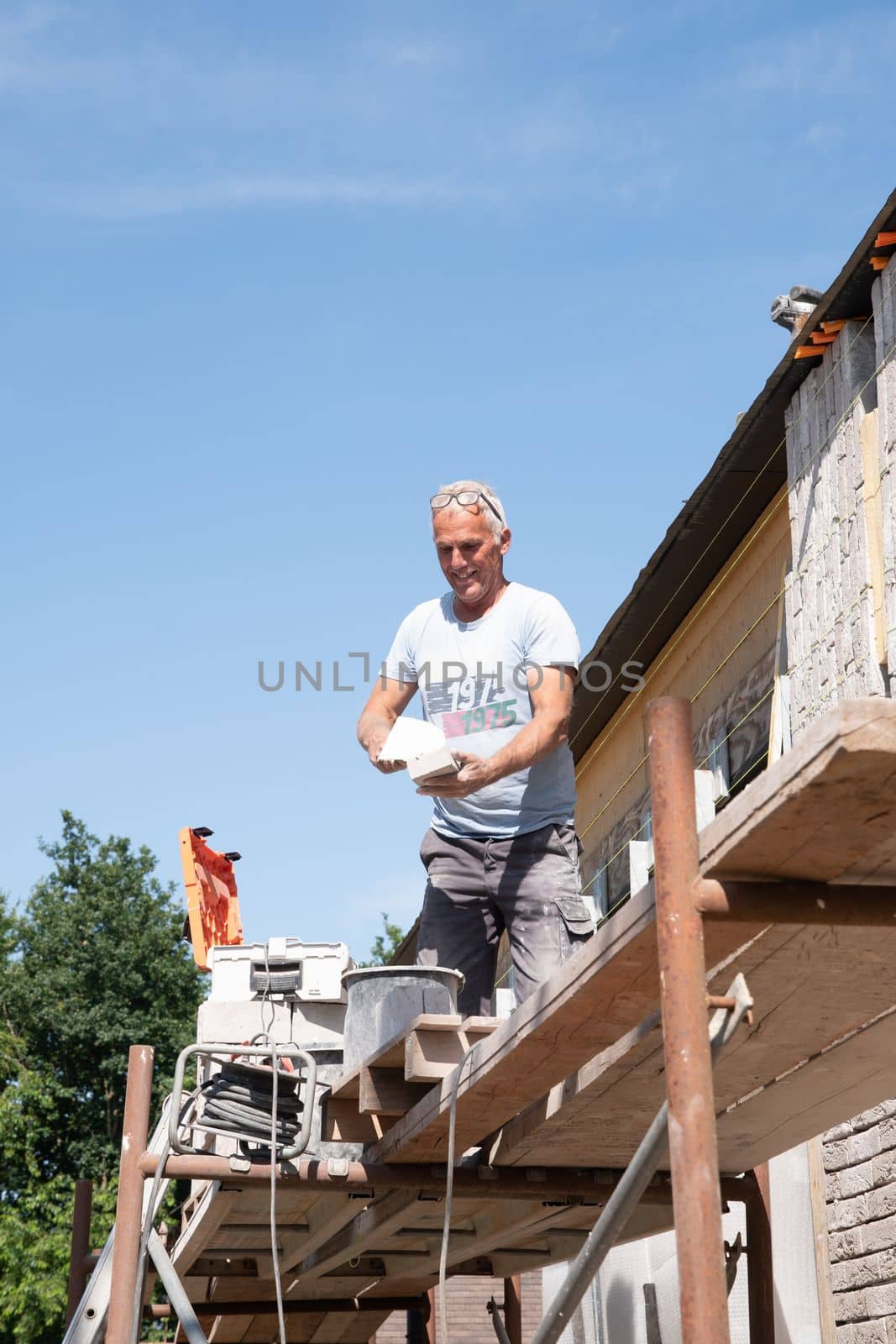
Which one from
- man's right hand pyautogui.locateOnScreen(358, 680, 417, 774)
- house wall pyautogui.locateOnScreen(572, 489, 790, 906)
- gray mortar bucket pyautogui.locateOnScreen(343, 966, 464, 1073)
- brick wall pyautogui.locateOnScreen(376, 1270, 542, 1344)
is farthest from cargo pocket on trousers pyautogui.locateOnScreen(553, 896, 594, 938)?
brick wall pyautogui.locateOnScreen(376, 1270, 542, 1344)

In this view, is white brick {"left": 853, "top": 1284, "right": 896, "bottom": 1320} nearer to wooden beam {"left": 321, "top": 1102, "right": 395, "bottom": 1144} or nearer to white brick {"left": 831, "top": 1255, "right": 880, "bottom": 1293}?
white brick {"left": 831, "top": 1255, "right": 880, "bottom": 1293}

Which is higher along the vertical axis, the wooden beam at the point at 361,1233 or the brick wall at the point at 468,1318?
the wooden beam at the point at 361,1233

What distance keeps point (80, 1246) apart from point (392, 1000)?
5024 mm

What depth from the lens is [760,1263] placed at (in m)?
5.69

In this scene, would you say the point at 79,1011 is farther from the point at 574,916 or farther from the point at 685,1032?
the point at 685,1032

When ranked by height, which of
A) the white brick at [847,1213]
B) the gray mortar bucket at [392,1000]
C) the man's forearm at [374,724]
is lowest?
the white brick at [847,1213]

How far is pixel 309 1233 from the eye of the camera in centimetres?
674

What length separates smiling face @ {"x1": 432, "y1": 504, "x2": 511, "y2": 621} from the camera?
5570mm

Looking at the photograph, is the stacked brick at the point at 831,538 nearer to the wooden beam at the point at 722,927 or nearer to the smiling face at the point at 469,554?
the smiling face at the point at 469,554

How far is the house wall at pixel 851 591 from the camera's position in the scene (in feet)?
21.5

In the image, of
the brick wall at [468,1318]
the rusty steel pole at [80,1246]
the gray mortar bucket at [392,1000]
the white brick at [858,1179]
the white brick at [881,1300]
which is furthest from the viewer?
the brick wall at [468,1318]

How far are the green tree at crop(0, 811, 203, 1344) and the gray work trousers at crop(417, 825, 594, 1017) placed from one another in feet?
85.4

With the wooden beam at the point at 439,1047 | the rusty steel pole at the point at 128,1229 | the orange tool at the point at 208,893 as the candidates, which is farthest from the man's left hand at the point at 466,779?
the orange tool at the point at 208,893

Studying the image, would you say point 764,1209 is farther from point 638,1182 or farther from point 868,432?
point 868,432
